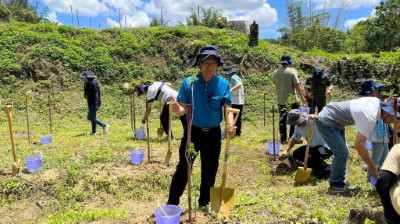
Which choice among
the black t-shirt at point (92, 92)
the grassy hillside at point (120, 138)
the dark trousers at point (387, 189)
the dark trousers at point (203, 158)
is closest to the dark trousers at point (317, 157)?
the grassy hillside at point (120, 138)

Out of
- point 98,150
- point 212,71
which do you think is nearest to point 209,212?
point 212,71

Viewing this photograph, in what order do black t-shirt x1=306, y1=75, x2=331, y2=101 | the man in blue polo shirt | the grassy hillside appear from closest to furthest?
the man in blue polo shirt
the grassy hillside
black t-shirt x1=306, y1=75, x2=331, y2=101

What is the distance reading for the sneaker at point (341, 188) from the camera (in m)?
3.95

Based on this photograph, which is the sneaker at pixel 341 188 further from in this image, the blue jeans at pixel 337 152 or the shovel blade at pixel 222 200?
the shovel blade at pixel 222 200

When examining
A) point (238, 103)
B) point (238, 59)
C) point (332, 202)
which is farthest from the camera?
point (238, 59)

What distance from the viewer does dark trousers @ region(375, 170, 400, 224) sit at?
251cm

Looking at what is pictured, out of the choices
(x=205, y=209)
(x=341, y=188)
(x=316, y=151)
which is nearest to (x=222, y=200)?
(x=205, y=209)

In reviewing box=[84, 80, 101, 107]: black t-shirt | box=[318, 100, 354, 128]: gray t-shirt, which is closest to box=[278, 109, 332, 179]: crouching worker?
box=[318, 100, 354, 128]: gray t-shirt

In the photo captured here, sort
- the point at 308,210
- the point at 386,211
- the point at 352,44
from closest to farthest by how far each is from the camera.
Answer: the point at 386,211
the point at 308,210
the point at 352,44

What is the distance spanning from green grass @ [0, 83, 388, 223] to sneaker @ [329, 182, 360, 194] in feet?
0.30

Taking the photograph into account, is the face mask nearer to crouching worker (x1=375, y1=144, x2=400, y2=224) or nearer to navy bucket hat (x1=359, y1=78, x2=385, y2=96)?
navy bucket hat (x1=359, y1=78, x2=385, y2=96)

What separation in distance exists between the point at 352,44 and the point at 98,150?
51.6 feet

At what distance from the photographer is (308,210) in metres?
3.32

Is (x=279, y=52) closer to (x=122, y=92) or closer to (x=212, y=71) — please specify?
(x=122, y=92)
